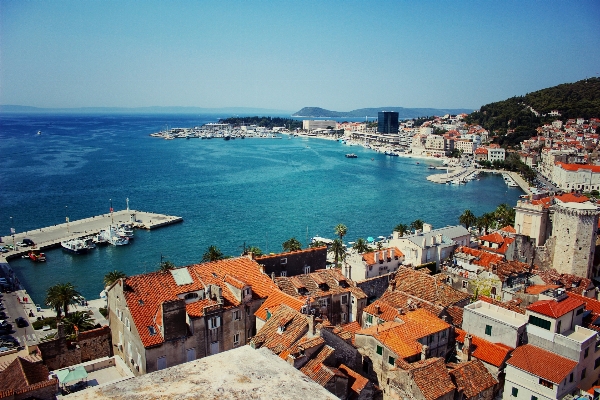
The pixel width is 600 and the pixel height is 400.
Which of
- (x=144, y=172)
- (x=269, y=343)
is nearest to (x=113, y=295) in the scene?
(x=269, y=343)

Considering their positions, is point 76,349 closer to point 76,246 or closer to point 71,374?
point 71,374

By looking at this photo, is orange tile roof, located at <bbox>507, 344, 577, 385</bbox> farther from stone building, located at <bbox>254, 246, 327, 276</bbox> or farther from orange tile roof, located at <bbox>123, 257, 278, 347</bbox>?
stone building, located at <bbox>254, 246, 327, 276</bbox>

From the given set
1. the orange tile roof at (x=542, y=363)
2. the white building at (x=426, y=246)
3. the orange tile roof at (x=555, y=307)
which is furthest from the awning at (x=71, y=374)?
the white building at (x=426, y=246)

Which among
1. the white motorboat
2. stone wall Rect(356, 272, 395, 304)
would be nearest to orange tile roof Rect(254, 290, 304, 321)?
stone wall Rect(356, 272, 395, 304)

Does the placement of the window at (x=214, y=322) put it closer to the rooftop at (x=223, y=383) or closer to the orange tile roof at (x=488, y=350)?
the orange tile roof at (x=488, y=350)

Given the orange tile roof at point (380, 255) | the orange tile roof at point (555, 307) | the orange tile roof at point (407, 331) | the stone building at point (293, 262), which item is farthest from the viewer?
the orange tile roof at point (380, 255)
